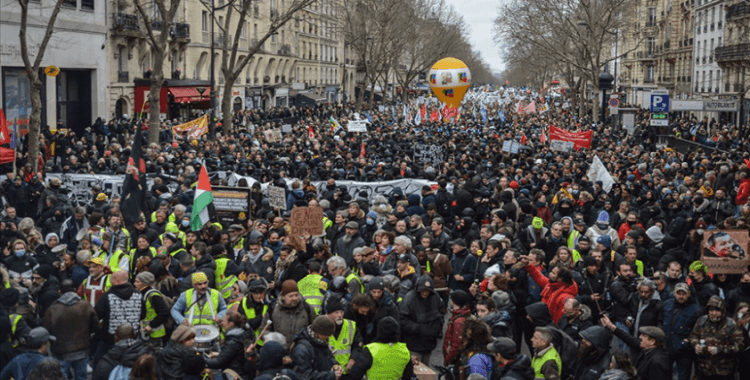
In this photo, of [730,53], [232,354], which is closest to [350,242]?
[232,354]

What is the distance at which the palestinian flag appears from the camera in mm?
11891

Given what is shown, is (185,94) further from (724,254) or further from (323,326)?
(323,326)

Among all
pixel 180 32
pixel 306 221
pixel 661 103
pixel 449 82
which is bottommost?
pixel 306 221

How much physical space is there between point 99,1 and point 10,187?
21236 mm

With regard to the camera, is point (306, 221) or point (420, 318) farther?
point (306, 221)

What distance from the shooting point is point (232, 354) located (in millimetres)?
7094

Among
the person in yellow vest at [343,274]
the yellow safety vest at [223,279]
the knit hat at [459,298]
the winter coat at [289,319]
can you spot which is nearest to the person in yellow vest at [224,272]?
the yellow safety vest at [223,279]

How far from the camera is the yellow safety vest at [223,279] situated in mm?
9227

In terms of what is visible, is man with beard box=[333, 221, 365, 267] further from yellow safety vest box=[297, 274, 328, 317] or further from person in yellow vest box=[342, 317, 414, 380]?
person in yellow vest box=[342, 317, 414, 380]

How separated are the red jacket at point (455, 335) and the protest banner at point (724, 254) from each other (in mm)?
3380

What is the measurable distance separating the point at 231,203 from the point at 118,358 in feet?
22.7

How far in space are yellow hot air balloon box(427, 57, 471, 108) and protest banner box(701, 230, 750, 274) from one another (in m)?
32.5

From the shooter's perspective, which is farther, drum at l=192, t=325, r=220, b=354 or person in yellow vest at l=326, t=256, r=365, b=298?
person in yellow vest at l=326, t=256, r=365, b=298

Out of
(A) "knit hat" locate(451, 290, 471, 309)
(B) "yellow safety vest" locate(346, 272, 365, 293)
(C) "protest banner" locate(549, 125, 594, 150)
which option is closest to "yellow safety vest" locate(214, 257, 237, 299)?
(B) "yellow safety vest" locate(346, 272, 365, 293)
